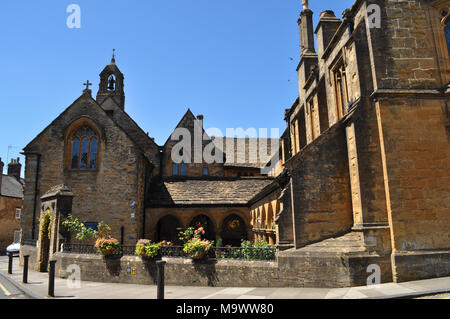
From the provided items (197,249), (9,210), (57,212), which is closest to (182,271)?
(197,249)

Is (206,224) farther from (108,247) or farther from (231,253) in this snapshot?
(231,253)

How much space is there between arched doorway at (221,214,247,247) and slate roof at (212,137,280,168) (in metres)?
15.0

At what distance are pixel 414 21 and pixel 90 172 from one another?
65.9ft

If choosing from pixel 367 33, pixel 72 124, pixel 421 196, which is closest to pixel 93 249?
pixel 72 124

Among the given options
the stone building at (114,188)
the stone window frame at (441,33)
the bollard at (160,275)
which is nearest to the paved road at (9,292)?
the bollard at (160,275)

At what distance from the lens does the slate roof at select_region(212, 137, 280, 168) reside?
40719 mm

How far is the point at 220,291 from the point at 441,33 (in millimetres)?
12379

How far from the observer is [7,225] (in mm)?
38344

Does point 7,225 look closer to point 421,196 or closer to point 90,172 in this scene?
point 90,172

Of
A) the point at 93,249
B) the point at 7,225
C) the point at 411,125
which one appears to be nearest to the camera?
the point at 411,125

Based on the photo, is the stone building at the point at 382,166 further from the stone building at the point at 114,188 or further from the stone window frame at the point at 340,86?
the stone building at the point at 114,188

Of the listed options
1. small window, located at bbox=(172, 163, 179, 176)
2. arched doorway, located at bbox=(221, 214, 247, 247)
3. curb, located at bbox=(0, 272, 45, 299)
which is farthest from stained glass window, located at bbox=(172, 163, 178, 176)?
curb, located at bbox=(0, 272, 45, 299)

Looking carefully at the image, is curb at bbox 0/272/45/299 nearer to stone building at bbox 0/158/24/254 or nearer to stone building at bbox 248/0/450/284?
stone building at bbox 248/0/450/284

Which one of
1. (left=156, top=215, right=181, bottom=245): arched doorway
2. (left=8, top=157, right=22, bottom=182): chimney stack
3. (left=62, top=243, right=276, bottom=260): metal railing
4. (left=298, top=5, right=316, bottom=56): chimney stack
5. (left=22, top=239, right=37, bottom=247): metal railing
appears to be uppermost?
(left=298, top=5, right=316, bottom=56): chimney stack
